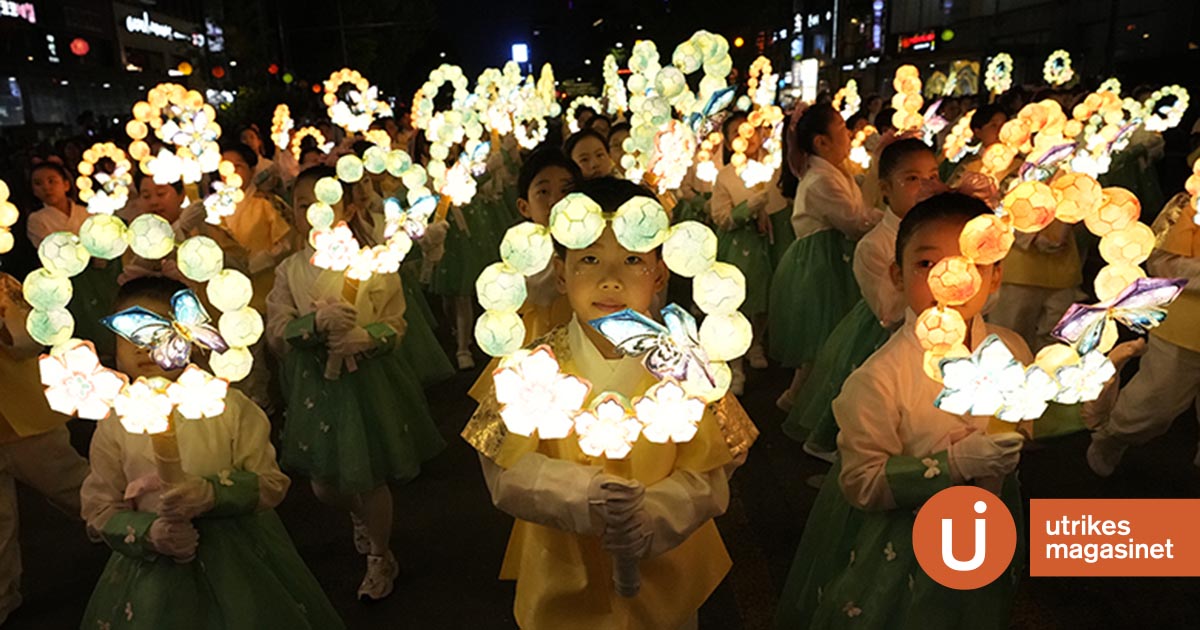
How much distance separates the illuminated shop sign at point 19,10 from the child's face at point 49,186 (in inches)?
662

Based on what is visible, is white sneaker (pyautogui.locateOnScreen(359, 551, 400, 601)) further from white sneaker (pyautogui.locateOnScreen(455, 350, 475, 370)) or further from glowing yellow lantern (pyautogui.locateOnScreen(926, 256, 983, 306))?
white sneaker (pyautogui.locateOnScreen(455, 350, 475, 370))

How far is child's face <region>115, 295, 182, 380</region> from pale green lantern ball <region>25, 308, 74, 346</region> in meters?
0.30

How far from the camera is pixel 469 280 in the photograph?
283 inches

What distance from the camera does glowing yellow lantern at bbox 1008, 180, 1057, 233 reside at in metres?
1.80

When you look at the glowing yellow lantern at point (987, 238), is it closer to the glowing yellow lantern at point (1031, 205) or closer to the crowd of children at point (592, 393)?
the glowing yellow lantern at point (1031, 205)

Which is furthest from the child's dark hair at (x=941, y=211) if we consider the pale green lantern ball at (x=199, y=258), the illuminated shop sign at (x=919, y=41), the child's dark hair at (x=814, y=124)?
the illuminated shop sign at (x=919, y=41)

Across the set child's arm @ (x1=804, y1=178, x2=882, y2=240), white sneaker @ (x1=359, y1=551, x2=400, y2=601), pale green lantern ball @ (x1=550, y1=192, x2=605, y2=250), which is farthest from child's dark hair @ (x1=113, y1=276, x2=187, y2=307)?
child's arm @ (x1=804, y1=178, x2=882, y2=240)

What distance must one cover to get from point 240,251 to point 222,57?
27.6 m

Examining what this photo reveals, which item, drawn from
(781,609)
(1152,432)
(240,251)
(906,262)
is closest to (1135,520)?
(1152,432)

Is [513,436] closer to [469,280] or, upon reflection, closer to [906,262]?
[906,262]

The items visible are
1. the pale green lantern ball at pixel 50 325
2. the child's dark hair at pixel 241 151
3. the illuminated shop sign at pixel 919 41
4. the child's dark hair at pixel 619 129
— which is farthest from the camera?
the illuminated shop sign at pixel 919 41

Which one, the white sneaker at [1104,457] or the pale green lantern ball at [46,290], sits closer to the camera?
the pale green lantern ball at [46,290]

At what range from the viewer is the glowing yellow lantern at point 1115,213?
183 centimetres

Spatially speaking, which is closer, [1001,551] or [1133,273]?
[1133,273]
